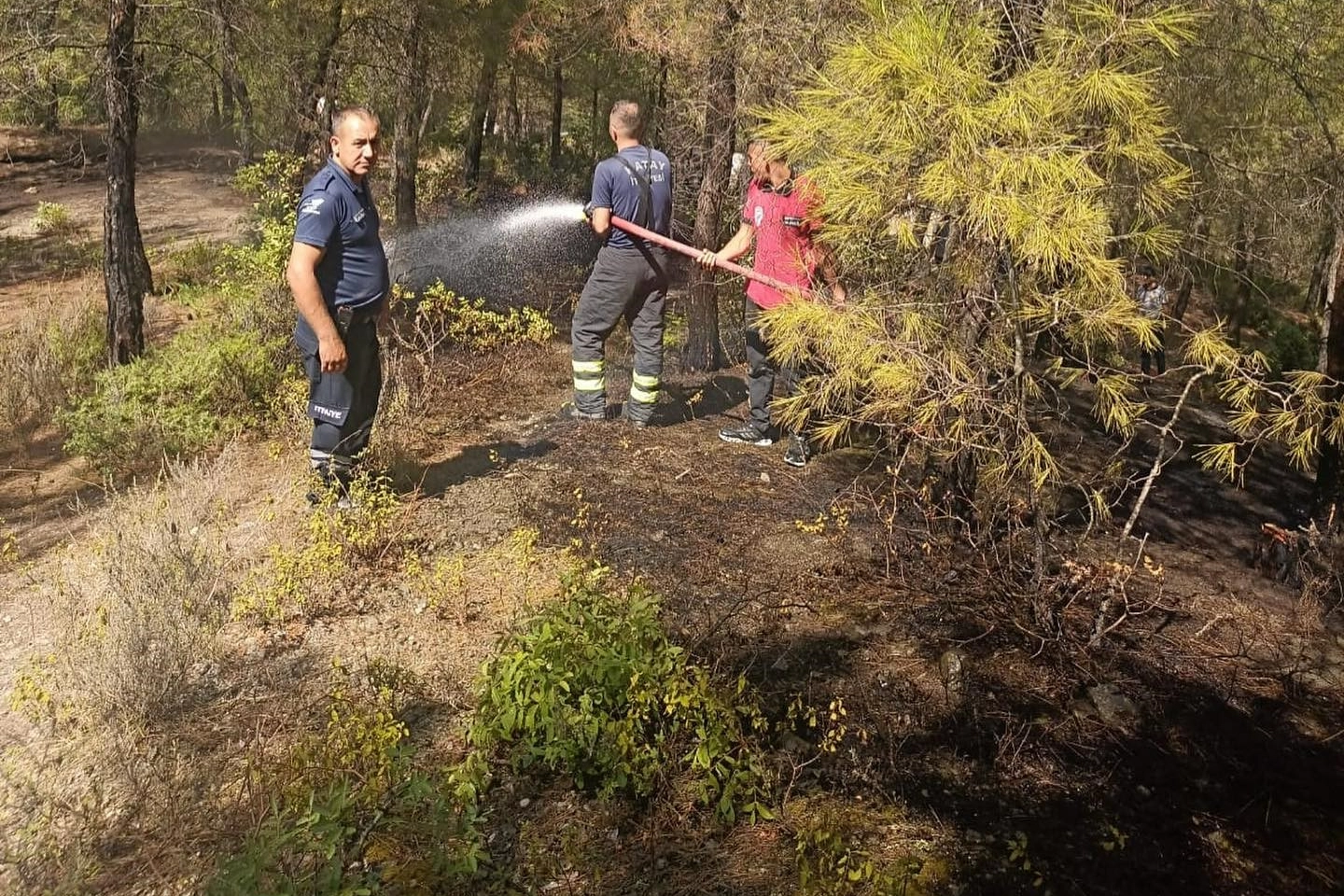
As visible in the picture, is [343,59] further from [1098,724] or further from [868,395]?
[1098,724]

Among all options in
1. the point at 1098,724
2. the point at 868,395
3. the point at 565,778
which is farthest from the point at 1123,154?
the point at 565,778

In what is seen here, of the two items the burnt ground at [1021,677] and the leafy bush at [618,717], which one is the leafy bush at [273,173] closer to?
the burnt ground at [1021,677]

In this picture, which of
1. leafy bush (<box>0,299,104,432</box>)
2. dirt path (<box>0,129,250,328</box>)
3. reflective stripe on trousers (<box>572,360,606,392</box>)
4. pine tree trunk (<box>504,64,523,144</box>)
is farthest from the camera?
pine tree trunk (<box>504,64,523,144</box>)

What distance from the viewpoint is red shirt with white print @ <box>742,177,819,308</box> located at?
4.88m

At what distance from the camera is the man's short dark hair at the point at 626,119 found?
5.54 meters

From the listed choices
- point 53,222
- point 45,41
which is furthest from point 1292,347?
point 53,222

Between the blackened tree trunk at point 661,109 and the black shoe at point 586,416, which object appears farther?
the blackened tree trunk at point 661,109

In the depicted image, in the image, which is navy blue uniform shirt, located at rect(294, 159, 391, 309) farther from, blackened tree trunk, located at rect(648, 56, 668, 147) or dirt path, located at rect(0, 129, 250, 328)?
dirt path, located at rect(0, 129, 250, 328)

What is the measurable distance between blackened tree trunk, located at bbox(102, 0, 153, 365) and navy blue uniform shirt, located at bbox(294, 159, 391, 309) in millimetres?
3445

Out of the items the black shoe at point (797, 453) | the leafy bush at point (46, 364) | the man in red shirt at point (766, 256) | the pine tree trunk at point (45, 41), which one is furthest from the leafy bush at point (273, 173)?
the black shoe at point (797, 453)

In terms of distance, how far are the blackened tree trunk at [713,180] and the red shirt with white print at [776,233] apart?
3.31 feet

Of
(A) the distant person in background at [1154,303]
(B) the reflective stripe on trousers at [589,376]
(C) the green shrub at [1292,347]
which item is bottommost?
(C) the green shrub at [1292,347]

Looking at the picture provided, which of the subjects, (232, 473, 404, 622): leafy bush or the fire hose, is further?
the fire hose

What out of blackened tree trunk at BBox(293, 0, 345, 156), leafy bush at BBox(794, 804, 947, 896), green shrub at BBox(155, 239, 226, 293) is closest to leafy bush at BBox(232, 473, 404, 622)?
leafy bush at BBox(794, 804, 947, 896)
